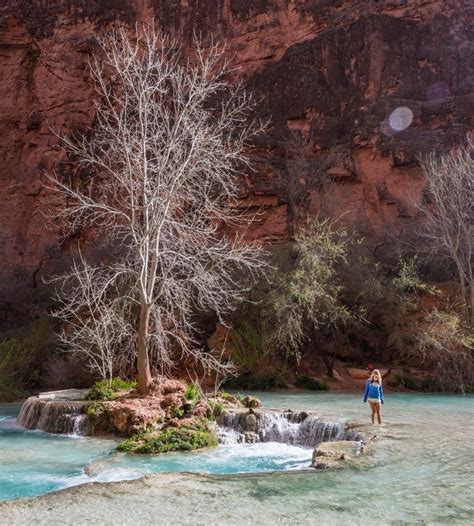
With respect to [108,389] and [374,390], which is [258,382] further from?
[374,390]

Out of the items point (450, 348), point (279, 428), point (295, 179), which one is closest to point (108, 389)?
point (279, 428)

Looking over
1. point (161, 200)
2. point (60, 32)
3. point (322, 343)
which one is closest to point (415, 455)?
point (161, 200)

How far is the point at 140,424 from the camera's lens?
13.1 m

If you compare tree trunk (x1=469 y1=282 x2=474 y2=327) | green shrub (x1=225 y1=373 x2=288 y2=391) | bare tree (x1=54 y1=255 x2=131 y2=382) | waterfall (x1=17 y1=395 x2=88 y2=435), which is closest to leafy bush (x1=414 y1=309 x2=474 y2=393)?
tree trunk (x1=469 y1=282 x2=474 y2=327)

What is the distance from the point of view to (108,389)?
638 inches

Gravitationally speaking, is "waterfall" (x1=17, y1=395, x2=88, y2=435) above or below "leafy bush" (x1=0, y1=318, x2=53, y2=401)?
below

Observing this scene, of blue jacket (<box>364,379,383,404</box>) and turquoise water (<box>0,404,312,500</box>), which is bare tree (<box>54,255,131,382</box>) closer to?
turquoise water (<box>0,404,312,500</box>)

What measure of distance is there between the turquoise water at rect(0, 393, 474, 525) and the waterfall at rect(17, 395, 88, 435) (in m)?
0.61

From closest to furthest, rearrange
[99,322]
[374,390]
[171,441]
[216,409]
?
[171,441] → [374,390] → [99,322] → [216,409]

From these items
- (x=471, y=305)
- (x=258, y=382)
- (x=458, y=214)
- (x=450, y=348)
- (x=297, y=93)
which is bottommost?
(x=258, y=382)

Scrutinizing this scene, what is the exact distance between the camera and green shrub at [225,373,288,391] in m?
23.1

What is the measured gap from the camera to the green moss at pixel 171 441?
11.7 meters

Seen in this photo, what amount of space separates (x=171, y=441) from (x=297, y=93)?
27095 millimetres

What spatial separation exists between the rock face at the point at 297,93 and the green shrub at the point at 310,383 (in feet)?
37.3
